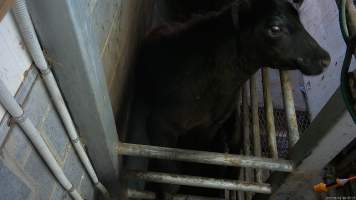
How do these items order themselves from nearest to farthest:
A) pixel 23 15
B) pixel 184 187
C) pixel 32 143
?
pixel 23 15 < pixel 32 143 < pixel 184 187

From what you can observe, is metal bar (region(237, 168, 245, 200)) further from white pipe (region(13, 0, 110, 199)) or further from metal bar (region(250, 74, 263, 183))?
white pipe (region(13, 0, 110, 199))

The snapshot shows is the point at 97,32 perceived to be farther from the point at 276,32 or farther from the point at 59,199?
the point at 276,32

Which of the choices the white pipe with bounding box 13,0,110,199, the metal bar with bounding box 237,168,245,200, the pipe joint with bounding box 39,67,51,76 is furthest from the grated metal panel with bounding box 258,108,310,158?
the pipe joint with bounding box 39,67,51,76

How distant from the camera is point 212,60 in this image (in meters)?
1.65

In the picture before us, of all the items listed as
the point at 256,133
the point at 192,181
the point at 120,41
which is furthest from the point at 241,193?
the point at 120,41

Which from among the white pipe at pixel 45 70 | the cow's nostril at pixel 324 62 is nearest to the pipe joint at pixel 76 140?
the white pipe at pixel 45 70

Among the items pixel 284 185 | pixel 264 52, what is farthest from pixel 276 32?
pixel 284 185

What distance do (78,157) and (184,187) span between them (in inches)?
44.6

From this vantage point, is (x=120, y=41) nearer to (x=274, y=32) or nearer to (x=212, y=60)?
(x=212, y=60)

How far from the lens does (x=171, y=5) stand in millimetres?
2449

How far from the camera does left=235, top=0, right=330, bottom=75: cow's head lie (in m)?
1.52

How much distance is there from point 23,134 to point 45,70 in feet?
0.44

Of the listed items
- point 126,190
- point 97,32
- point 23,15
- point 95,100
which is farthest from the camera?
point 126,190

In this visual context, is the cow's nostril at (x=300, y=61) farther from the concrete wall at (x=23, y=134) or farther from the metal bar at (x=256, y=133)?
the concrete wall at (x=23, y=134)
